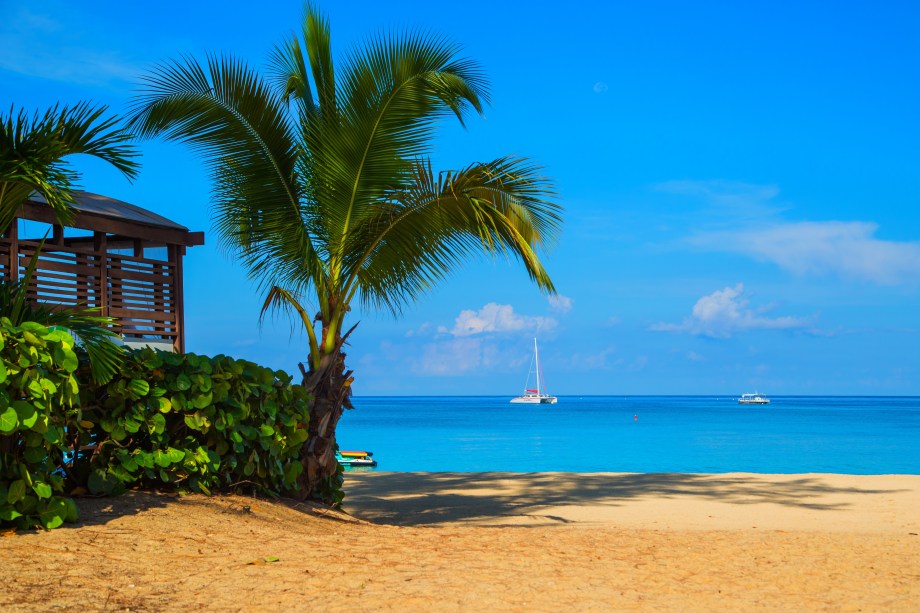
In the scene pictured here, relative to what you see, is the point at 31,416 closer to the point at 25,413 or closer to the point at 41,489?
the point at 25,413

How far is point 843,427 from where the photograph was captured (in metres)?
67.2

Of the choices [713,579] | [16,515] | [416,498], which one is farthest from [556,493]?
[16,515]

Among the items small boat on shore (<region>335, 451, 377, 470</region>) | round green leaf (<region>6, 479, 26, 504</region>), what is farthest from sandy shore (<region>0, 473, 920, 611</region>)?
small boat on shore (<region>335, 451, 377, 470</region>)

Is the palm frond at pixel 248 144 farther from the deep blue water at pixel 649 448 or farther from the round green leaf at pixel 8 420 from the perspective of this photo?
the deep blue water at pixel 649 448

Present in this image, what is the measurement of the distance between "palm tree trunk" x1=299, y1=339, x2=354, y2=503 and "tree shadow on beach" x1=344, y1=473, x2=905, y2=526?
1426mm

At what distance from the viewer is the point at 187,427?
7.29m

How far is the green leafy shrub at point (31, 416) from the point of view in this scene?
529 centimetres

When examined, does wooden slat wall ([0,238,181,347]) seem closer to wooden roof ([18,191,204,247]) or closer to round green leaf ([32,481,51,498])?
wooden roof ([18,191,204,247])

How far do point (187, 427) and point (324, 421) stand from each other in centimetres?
219

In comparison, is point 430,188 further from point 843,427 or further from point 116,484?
point 843,427

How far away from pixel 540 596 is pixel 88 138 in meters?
4.47

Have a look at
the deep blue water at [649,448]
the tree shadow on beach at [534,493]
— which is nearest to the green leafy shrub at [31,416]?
the tree shadow on beach at [534,493]

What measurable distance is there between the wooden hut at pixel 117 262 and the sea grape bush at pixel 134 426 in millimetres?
2573

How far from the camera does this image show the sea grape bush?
17.7ft
